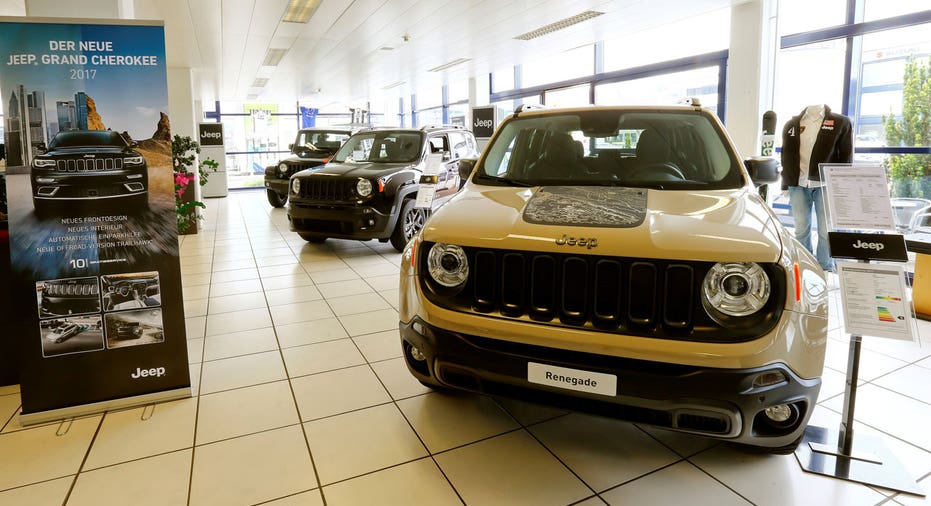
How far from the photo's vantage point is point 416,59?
9867mm

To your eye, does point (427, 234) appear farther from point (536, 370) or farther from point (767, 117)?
point (767, 117)

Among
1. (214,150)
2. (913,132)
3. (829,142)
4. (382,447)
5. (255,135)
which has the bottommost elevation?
(382,447)

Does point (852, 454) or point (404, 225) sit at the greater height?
Answer: point (404, 225)

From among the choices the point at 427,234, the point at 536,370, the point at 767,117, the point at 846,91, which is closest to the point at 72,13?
the point at 427,234

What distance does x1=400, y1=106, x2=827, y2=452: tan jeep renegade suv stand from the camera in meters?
1.54

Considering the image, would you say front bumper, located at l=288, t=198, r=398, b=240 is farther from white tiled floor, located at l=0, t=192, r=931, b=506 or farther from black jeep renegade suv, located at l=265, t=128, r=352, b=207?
black jeep renegade suv, located at l=265, t=128, r=352, b=207

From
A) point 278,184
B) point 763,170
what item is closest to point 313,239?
point 278,184

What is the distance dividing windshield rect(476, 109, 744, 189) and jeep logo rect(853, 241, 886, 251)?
1.52 feet

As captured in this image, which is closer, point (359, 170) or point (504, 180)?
point (504, 180)

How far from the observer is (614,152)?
2539mm

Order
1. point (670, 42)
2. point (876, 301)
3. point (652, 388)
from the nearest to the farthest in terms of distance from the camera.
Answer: point (652, 388), point (876, 301), point (670, 42)

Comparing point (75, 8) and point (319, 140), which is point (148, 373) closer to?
point (75, 8)

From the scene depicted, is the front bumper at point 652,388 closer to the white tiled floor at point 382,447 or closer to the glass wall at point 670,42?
the white tiled floor at point 382,447

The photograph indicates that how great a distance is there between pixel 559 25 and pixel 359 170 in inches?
147
